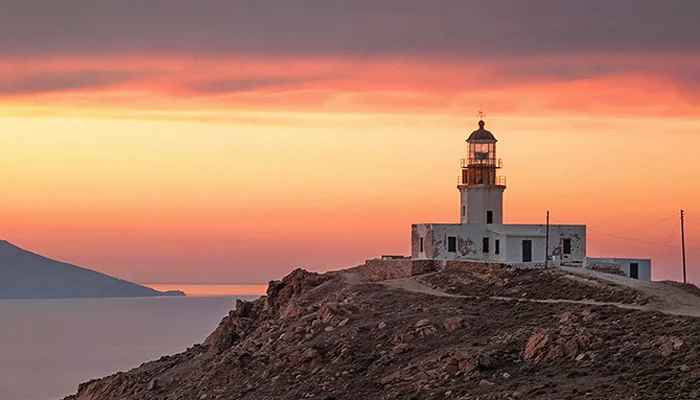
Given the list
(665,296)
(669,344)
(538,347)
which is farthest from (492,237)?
(669,344)

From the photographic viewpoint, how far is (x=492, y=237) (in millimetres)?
76375

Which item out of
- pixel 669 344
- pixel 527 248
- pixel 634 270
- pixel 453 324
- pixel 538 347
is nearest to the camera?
pixel 669 344

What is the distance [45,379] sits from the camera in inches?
5842

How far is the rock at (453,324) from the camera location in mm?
55469

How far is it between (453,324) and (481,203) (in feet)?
80.5

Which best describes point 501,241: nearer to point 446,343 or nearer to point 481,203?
point 481,203

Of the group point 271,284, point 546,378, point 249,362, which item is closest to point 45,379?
point 271,284

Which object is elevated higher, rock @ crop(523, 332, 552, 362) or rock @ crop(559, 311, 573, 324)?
rock @ crop(559, 311, 573, 324)

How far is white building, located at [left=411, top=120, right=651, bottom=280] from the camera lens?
75125 mm

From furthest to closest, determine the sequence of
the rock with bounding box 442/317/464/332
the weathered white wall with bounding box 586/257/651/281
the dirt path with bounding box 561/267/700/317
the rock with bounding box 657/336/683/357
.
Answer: the weathered white wall with bounding box 586/257/651/281, the rock with bounding box 442/317/464/332, the dirt path with bounding box 561/267/700/317, the rock with bounding box 657/336/683/357

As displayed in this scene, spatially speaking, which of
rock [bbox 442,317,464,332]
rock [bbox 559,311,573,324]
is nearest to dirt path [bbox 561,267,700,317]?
rock [bbox 559,311,573,324]

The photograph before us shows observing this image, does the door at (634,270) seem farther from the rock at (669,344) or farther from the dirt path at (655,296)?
the rock at (669,344)

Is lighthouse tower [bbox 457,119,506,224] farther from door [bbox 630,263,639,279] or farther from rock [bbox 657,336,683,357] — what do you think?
rock [bbox 657,336,683,357]

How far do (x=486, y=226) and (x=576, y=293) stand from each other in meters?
17.3
